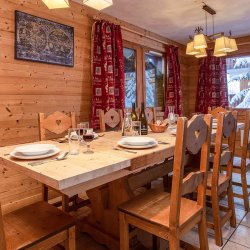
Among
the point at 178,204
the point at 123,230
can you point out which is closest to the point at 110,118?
the point at 123,230

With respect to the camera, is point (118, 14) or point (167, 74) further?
point (167, 74)

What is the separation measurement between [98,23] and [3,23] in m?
1.21

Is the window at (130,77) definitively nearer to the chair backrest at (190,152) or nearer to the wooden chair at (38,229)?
the chair backrest at (190,152)

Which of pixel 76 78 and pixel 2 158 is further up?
pixel 76 78

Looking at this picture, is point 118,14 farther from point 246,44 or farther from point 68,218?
point 68,218

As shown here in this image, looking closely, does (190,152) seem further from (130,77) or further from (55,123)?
(130,77)

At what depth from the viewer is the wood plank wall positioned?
2.37m

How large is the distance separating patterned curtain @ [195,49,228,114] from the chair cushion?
12.2ft

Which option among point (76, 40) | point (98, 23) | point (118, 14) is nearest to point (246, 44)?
point (118, 14)

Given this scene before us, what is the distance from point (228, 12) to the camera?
3.36 m

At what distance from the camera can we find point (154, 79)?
457 centimetres

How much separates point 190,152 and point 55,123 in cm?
122

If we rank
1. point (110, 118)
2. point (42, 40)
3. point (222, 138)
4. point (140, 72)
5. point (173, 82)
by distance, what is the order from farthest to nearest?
point (173, 82)
point (140, 72)
point (42, 40)
point (110, 118)
point (222, 138)

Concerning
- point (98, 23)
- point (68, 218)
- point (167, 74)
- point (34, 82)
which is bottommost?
point (68, 218)
